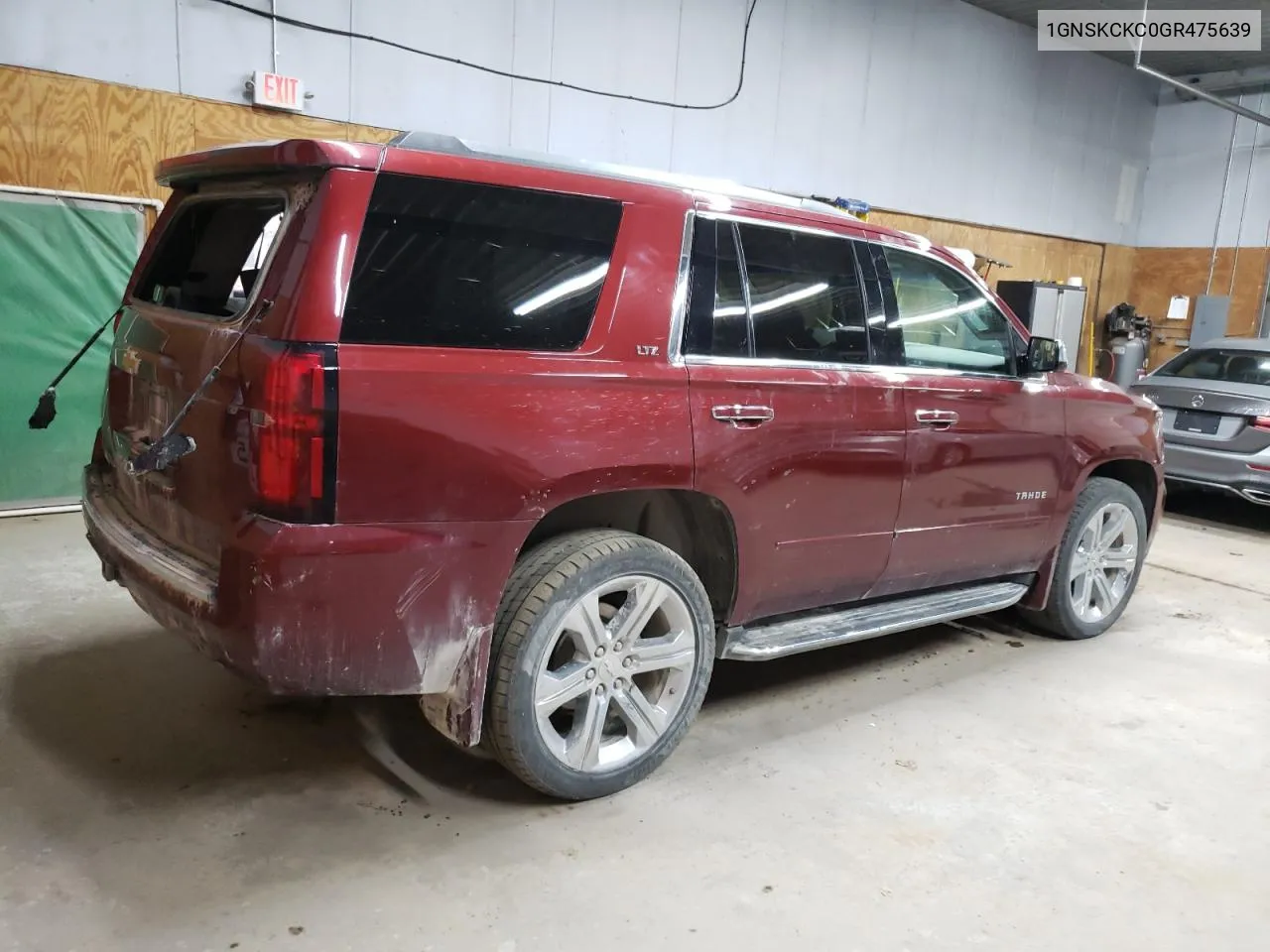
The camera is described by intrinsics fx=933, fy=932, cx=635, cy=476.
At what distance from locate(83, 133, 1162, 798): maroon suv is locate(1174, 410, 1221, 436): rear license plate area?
14.3 ft

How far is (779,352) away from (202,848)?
2.17 metres

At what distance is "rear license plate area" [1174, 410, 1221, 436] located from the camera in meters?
6.97

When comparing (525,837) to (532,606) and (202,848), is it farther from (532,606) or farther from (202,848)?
(202,848)

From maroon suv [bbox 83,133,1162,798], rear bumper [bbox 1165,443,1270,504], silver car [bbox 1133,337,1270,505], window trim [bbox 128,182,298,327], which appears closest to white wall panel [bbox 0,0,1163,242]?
window trim [bbox 128,182,298,327]

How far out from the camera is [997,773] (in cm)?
310

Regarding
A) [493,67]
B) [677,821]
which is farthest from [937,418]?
[493,67]

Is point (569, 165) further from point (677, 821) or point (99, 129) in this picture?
point (99, 129)

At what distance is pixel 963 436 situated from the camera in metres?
3.52

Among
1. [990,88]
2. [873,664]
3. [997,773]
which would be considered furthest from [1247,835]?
[990,88]

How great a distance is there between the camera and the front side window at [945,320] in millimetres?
3443

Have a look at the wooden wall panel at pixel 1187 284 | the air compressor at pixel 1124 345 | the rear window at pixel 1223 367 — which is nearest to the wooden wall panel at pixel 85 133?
the rear window at pixel 1223 367

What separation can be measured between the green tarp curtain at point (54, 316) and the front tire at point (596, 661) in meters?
4.27

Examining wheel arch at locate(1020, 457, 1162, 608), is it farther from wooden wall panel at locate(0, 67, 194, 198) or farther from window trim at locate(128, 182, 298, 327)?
wooden wall panel at locate(0, 67, 194, 198)

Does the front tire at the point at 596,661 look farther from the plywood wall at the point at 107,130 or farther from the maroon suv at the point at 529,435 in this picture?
the plywood wall at the point at 107,130
